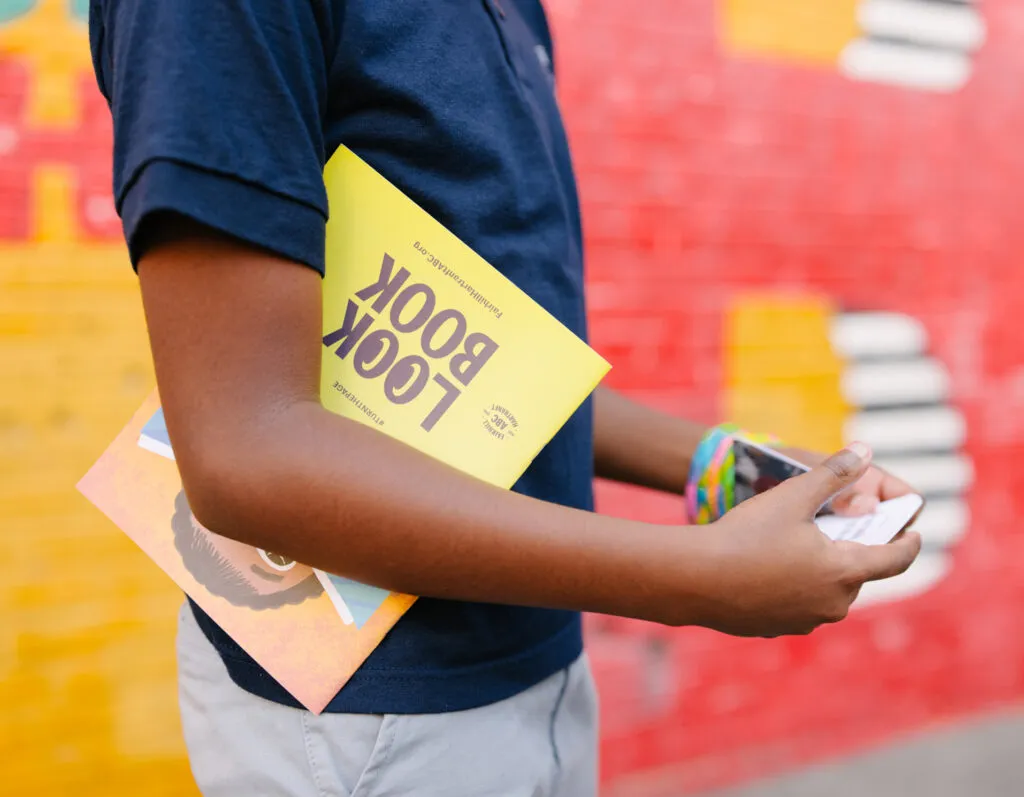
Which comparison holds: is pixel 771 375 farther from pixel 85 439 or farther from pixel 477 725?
pixel 477 725

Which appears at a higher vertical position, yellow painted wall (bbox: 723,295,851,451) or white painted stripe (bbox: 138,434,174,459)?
white painted stripe (bbox: 138,434,174,459)

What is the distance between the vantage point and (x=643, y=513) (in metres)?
2.47

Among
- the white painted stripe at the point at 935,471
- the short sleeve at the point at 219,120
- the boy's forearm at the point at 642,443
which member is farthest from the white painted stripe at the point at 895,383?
the short sleeve at the point at 219,120

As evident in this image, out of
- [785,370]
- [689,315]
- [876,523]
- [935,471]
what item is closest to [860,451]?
[876,523]

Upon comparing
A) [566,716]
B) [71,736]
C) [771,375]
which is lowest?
[71,736]

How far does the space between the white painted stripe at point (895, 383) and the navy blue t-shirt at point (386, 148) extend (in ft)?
6.52

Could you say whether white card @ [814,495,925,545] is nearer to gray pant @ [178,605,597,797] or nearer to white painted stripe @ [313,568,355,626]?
gray pant @ [178,605,597,797]

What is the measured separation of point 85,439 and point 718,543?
1544 mm

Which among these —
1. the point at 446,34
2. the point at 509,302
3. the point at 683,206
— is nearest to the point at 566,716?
the point at 509,302

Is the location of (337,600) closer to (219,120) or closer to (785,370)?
(219,120)

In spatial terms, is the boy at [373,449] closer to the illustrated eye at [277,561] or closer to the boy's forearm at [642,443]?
the illustrated eye at [277,561]

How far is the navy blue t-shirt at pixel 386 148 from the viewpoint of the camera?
63 centimetres

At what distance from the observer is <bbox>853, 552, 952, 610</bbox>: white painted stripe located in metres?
2.84

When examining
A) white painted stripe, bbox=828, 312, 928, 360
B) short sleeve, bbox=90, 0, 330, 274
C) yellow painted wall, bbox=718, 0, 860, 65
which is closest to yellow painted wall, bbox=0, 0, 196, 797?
short sleeve, bbox=90, 0, 330, 274
